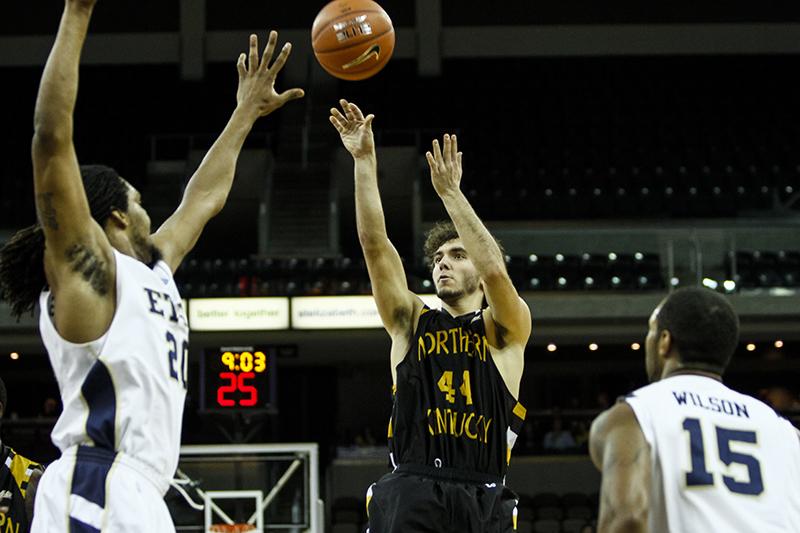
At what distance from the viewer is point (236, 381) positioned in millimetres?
12695

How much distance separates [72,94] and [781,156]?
882 inches

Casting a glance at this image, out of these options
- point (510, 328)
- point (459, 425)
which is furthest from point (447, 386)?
point (510, 328)

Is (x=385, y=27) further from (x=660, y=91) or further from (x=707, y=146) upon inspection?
(x=660, y=91)

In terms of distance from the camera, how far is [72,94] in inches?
124

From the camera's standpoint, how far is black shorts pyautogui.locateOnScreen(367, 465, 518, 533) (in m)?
4.80

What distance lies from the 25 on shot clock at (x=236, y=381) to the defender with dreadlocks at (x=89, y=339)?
9294 millimetres

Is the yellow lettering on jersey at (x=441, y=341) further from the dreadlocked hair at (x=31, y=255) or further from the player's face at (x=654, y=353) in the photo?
the dreadlocked hair at (x=31, y=255)

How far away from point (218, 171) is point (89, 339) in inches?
46.1

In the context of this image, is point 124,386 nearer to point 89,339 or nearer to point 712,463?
point 89,339

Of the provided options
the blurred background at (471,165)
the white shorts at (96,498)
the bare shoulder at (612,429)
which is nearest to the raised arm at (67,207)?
the white shorts at (96,498)

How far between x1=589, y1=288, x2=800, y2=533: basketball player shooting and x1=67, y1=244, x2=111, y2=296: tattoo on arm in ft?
4.64

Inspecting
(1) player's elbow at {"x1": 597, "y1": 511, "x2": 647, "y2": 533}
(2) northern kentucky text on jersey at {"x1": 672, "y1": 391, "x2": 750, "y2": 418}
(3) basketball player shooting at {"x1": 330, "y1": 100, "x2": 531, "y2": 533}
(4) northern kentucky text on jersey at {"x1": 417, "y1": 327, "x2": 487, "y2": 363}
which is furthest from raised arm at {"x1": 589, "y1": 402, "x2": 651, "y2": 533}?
(4) northern kentucky text on jersey at {"x1": 417, "y1": 327, "x2": 487, "y2": 363}

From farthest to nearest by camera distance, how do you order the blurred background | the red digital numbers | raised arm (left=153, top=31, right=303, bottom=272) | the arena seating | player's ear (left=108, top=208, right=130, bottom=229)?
the blurred background < the arena seating < the red digital numbers < raised arm (left=153, top=31, right=303, bottom=272) < player's ear (left=108, top=208, right=130, bottom=229)

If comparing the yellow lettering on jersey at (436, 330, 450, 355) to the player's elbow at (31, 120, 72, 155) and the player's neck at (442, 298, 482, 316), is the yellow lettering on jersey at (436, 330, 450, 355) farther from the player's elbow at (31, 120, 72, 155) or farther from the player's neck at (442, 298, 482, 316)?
the player's elbow at (31, 120, 72, 155)
